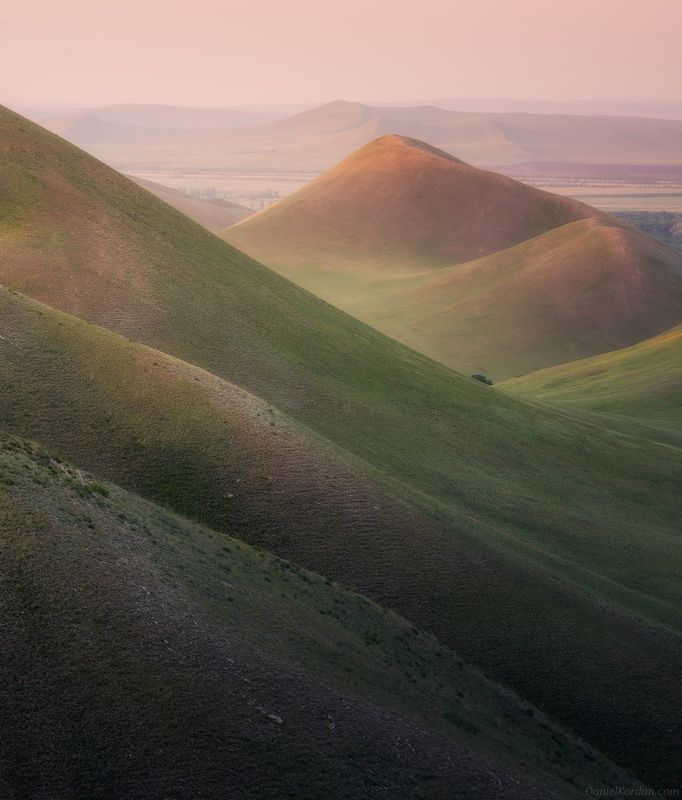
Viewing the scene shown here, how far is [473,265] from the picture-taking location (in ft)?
520

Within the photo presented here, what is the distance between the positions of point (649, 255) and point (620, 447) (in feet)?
315

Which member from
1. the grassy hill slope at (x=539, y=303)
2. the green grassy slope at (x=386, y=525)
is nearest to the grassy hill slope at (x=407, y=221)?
the grassy hill slope at (x=539, y=303)

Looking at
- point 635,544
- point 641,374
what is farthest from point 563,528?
point 641,374

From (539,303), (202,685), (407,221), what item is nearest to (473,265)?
(539,303)

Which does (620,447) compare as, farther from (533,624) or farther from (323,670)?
(323,670)

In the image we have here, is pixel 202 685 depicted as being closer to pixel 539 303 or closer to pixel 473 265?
pixel 539 303

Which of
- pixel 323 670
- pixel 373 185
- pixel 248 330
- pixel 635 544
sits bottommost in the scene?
pixel 635 544

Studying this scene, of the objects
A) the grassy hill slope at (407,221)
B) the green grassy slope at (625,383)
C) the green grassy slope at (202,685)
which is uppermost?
the grassy hill slope at (407,221)

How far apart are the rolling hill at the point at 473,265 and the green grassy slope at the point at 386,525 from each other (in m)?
76.7

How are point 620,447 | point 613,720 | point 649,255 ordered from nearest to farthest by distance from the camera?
1. point 613,720
2. point 620,447
3. point 649,255

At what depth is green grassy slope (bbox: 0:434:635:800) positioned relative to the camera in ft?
62.4

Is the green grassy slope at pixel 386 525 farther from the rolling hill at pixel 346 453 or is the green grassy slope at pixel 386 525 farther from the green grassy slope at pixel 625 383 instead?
the green grassy slope at pixel 625 383

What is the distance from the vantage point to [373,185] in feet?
648

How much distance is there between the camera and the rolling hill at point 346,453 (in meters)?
33.4
